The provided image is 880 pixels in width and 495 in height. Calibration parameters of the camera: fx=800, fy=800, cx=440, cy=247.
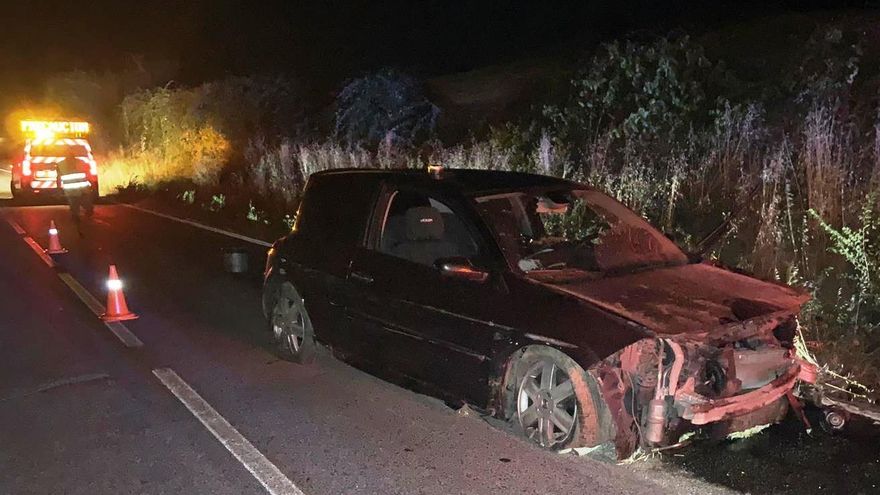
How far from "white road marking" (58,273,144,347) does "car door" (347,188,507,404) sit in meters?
2.62

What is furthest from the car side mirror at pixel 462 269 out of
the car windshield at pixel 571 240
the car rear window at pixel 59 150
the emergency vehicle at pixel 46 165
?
the car rear window at pixel 59 150

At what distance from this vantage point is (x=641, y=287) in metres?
4.72

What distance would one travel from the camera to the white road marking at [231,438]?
430 cm

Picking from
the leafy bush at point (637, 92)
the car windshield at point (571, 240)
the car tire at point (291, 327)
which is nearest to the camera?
the car windshield at point (571, 240)

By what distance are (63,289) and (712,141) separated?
8392 mm

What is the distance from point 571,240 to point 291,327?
2.50m

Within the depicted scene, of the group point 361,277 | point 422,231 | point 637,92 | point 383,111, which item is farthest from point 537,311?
point 383,111

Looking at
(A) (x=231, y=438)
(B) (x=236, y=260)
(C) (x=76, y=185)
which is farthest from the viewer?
(C) (x=76, y=185)

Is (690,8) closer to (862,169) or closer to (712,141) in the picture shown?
(712,141)

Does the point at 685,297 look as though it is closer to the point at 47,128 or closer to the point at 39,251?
the point at 39,251

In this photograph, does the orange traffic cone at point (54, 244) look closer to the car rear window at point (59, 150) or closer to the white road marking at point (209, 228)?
the white road marking at point (209, 228)

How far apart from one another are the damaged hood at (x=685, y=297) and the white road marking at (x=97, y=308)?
4366mm

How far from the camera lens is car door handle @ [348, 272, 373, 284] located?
5632 mm

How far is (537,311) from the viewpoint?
179 inches
